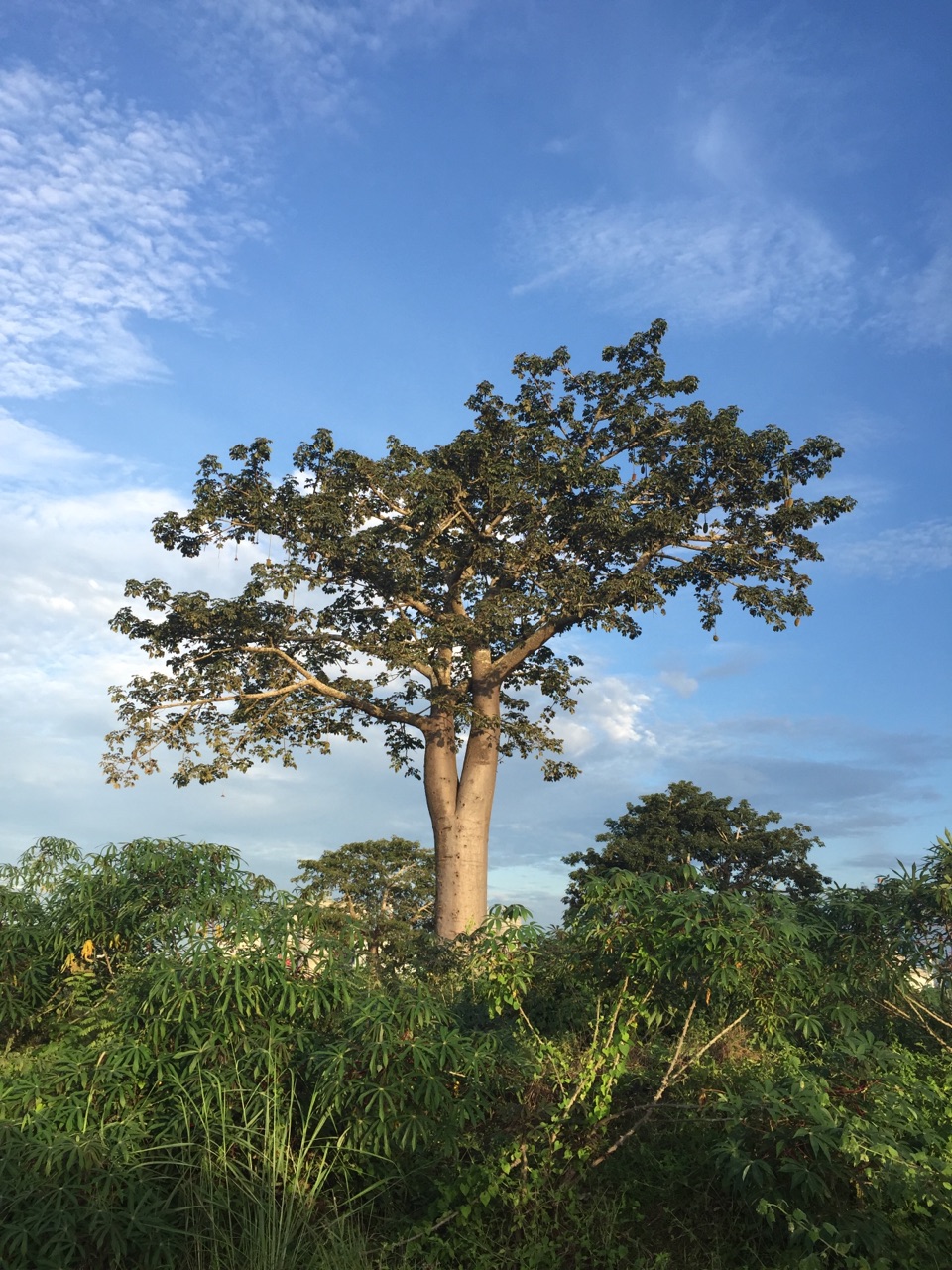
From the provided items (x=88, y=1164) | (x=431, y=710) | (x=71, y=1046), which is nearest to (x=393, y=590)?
(x=431, y=710)

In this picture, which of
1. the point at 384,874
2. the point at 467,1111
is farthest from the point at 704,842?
the point at 467,1111

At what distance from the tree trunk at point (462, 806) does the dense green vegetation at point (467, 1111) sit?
35.0 ft

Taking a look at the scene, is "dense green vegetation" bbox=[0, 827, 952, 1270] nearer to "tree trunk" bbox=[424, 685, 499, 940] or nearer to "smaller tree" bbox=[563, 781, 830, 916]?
"tree trunk" bbox=[424, 685, 499, 940]

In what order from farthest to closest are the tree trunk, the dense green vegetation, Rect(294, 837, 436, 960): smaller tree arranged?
Rect(294, 837, 436, 960): smaller tree
the tree trunk
the dense green vegetation

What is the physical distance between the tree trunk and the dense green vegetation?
10.7 meters

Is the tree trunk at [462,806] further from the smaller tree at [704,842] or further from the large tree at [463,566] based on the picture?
the smaller tree at [704,842]

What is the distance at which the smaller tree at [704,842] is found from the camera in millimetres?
26938

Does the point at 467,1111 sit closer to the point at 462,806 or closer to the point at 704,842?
the point at 462,806

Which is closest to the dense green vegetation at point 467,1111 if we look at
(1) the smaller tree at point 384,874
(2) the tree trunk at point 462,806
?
(2) the tree trunk at point 462,806

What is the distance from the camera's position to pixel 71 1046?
22.8 ft

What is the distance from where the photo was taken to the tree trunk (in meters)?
18.1

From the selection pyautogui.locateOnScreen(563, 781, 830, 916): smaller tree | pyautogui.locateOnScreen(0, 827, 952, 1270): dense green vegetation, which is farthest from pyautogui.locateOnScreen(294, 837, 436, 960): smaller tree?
pyautogui.locateOnScreen(0, 827, 952, 1270): dense green vegetation

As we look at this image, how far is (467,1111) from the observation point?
597 cm

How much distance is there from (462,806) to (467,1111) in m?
12.5
